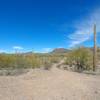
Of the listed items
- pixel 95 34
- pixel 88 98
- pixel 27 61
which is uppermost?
pixel 95 34

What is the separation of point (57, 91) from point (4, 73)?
851 cm

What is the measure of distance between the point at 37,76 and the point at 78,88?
4.79 m

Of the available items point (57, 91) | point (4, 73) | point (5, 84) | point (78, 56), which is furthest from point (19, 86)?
point (78, 56)

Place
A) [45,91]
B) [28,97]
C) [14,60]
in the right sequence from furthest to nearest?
[14,60] → [45,91] → [28,97]

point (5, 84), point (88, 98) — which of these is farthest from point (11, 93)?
point (88, 98)

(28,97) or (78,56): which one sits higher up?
(78,56)

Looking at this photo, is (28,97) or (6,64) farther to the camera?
(6,64)

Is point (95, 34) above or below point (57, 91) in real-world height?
above

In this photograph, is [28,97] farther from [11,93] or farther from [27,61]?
[27,61]

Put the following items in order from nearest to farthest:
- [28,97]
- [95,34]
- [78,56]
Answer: [28,97] → [95,34] → [78,56]

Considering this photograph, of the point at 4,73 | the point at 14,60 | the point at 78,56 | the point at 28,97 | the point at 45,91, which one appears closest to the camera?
the point at 28,97

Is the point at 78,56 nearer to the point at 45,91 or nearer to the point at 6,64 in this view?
the point at 6,64

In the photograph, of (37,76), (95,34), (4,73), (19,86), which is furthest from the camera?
(95,34)

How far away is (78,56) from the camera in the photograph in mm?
30672
